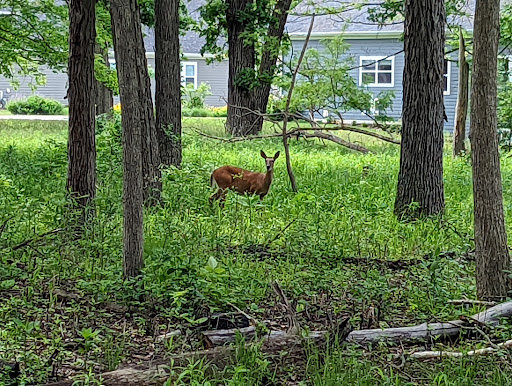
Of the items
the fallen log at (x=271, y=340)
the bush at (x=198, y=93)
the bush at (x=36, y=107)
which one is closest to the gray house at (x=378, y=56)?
the bush at (x=198, y=93)

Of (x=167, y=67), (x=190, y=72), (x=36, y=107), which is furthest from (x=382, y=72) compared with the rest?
(x=167, y=67)

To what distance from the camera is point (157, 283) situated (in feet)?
19.4

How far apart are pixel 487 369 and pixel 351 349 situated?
80cm

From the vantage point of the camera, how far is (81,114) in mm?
8125

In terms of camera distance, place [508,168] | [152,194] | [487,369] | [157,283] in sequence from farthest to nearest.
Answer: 1. [508,168]
2. [152,194]
3. [157,283]
4. [487,369]

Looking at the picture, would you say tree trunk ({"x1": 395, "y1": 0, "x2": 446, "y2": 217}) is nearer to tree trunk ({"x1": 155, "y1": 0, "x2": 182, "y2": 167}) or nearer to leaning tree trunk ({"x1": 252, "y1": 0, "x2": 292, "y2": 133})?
tree trunk ({"x1": 155, "y1": 0, "x2": 182, "y2": 167})

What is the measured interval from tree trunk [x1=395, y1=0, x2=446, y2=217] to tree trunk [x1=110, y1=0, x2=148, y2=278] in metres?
4.25

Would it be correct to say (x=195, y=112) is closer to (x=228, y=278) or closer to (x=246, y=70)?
(x=246, y=70)

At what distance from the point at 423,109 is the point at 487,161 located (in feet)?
12.8

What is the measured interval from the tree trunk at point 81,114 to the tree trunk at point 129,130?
2.16 metres

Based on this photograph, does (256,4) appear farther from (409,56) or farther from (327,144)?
(409,56)

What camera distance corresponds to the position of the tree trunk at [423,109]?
30.6 feet

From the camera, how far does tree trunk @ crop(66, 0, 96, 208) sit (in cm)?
802

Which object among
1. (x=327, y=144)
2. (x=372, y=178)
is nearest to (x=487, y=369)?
(x=372, y=178)
